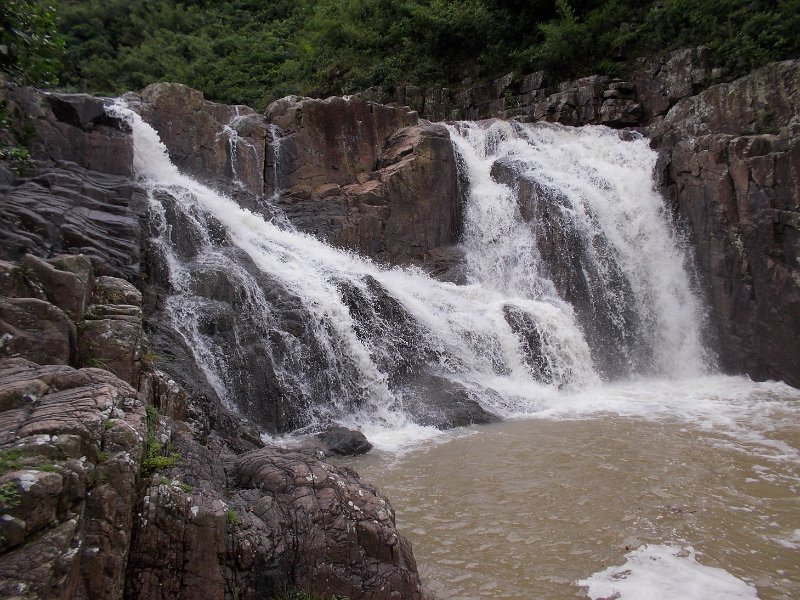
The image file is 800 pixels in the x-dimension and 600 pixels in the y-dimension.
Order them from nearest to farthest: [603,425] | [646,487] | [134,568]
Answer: [134,568] < [646,487] < [603,425]

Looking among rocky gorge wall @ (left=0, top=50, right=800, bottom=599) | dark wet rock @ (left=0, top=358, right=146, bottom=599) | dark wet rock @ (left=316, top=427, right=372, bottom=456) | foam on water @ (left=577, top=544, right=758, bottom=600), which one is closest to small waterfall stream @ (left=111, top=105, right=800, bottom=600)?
foam on water @ (left=577, top=544, right=758, bottom=600)

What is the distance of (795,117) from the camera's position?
14422 mm

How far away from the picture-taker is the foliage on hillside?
2175 centimetres

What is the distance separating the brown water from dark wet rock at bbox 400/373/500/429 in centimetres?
95

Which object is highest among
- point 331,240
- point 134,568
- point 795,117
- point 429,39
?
point 429,39

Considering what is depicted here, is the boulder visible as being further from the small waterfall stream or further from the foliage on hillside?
the foliage on hillside

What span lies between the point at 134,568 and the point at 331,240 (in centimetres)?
1323

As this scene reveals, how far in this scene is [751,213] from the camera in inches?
563

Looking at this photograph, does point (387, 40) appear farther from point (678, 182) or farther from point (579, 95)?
point (678, 182)

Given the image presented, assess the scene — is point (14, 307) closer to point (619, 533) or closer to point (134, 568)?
point (134, 568)

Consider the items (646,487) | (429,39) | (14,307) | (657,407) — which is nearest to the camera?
(14,307)

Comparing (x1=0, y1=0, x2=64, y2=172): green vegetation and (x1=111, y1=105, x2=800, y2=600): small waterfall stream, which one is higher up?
(x1=0, y1=0, x2=64, y2=172): green vegetation

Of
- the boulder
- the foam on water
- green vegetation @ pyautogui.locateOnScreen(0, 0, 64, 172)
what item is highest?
green vegetation @ pyautogui.locateOnScreen(0, 0, 64, 172)

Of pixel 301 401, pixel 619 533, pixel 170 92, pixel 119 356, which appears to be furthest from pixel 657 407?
pixel 170 92
